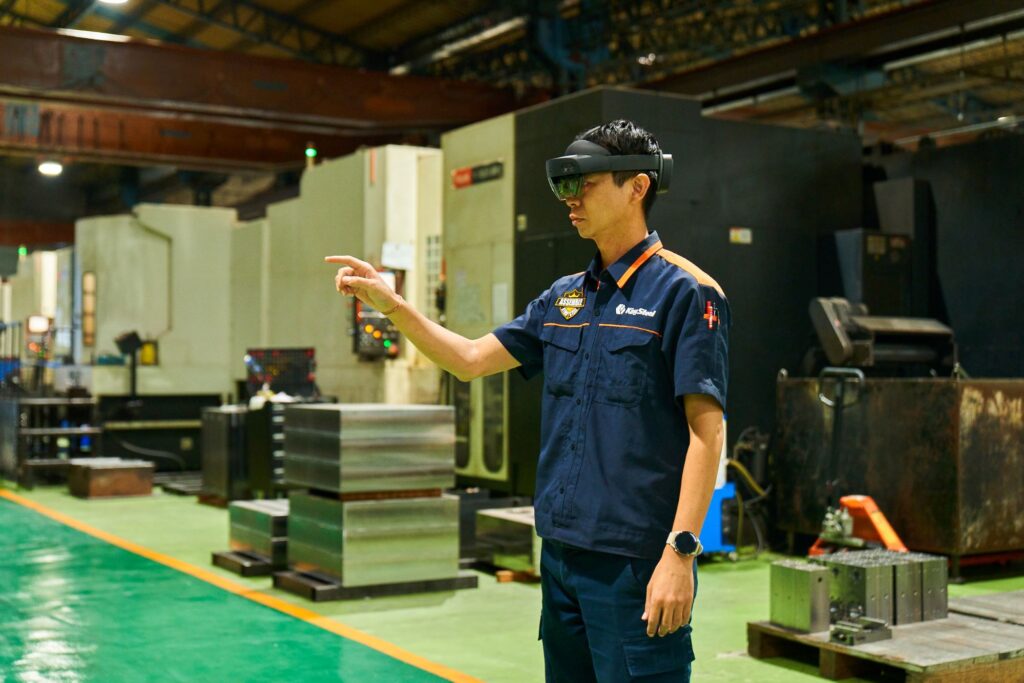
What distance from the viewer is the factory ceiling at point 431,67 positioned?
10.5 metres

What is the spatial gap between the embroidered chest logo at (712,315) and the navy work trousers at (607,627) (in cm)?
49

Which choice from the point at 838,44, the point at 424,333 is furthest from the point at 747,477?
the point at 424,333

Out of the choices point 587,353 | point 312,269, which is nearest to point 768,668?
point 587,353

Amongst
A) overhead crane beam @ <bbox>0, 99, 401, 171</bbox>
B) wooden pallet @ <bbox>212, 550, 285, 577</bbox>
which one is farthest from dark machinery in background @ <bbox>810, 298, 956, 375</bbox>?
overhead crane beam @ <bbox>0, 99, 401, 171</bbox>

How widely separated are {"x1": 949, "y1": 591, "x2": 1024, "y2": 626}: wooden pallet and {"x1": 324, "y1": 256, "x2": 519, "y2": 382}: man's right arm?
3.17 m

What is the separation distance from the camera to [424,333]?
263cm

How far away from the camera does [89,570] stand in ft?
23.3

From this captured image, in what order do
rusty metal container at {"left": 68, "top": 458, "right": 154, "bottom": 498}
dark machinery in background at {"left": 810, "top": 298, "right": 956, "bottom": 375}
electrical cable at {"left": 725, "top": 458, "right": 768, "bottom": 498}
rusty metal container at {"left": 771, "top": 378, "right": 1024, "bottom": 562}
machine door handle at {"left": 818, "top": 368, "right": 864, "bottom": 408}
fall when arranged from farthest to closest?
1. rusty metal container at {"left": 68, "top": 458, "right": 154, "bottom": 498}
2. electrical cable at {"left": 725, "top": 458, "right": 768, "bottom": 498}
3. dark machinery in background at {"left": 810, "top": 298, "right": 956, "bottom": 375}
4. machine door handle at {"left": 818, "top": 368, "right": 864, "bottom": 408}
5. rusty metal container at {"left": 771, "top": 378, "right": 1024, "bottom": 562}

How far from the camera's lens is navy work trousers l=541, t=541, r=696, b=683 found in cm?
226

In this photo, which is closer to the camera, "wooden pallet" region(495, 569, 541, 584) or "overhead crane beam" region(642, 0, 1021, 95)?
"wooden pallet" region(495, 569, 541, 584)

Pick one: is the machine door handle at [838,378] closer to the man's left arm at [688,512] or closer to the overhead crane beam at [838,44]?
the overhead crane beam at [838,44]

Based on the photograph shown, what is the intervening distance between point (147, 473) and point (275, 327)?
2.05 m

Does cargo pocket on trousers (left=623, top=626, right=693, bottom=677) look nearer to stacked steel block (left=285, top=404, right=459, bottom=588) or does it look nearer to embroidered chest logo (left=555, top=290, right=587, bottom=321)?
embroidered chest logo (left=555, top=290, right=587, bottom=321)

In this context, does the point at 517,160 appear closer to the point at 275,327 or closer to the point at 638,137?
the point at 275,327
